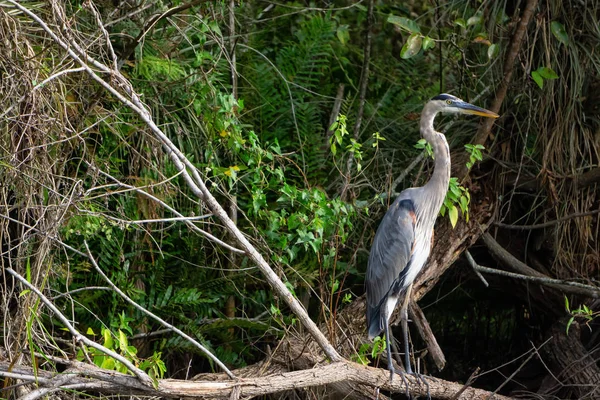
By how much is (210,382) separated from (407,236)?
1.92 m

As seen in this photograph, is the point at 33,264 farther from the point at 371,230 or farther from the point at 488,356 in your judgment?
the point at 488,356

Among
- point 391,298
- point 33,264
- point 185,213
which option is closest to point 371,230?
point 391,298

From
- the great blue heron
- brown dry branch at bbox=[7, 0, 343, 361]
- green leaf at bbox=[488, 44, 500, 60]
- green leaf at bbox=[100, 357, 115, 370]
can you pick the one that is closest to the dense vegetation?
green leaf at bbox=[488, 44, 500, 60]

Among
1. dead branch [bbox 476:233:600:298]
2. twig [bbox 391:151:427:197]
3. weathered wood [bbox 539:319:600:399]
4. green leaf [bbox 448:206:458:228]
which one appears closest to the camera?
green leaf [bbox 448:206:458:228]

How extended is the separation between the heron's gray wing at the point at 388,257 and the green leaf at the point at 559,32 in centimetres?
122

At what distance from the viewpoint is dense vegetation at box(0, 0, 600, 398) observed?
165 inches

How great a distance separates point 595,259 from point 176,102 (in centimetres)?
260

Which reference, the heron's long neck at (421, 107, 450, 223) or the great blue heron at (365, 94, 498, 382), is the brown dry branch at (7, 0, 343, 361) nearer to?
the great blue heron at (365, 94, 498, 382)

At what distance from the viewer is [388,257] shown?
4.68 m

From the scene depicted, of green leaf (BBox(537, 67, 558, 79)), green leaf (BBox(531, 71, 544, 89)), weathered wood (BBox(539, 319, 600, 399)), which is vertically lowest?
weathered wood (BBox(539, 319, 600, 399))

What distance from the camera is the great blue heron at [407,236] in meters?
4.58

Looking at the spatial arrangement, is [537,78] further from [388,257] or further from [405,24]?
[388,257]

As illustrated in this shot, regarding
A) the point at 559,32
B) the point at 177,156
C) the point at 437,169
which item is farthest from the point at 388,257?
the point at 177,156

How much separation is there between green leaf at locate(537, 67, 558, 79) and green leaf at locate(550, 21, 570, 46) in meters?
0.22
